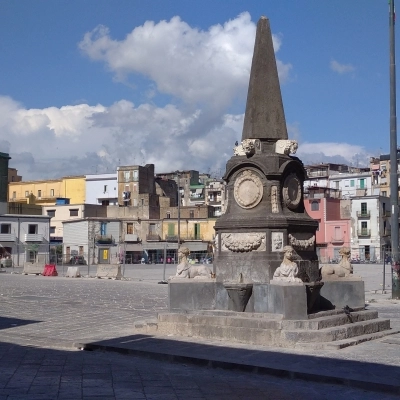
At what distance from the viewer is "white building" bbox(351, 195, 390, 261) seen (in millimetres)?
72000

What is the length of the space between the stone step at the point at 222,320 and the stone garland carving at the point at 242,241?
1379 millimetres

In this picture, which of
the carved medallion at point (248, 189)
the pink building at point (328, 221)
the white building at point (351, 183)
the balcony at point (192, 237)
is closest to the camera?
the carved medallion at point (248, 189)

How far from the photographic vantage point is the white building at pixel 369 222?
72.0m

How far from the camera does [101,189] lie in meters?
87.2

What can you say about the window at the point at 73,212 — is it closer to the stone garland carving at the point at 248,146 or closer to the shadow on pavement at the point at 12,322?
the shadow on pavement at the point at 12,322

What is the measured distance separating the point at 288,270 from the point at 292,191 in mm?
2073

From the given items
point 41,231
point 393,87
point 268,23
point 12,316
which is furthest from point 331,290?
point 41,231

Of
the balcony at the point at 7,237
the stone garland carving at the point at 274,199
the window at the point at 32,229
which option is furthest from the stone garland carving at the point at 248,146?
the window at the point at 32,229

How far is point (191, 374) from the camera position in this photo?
29.7 feet

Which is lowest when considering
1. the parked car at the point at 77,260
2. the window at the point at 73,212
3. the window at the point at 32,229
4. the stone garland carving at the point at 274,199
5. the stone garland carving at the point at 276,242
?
the parked car at the point at 77,260

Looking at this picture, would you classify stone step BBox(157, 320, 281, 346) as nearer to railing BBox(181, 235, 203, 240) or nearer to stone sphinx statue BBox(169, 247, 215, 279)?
stone sphinx statue BBox(169, 247, 215, 279)

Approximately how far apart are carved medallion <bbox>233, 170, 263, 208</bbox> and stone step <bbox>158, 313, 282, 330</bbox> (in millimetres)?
2243

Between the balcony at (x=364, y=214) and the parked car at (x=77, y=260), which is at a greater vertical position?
the balcony at (x=364, y=214)

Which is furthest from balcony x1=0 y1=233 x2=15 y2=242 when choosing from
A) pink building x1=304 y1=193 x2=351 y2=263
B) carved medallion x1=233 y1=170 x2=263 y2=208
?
carved medallion x1=233 y1=170 x2=263 y2=208
